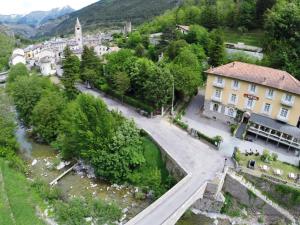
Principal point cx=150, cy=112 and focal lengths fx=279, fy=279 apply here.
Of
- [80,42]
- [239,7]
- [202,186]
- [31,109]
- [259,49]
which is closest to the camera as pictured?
[202,186]

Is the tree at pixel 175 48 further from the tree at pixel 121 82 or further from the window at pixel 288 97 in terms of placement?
the window at pixel 288 97

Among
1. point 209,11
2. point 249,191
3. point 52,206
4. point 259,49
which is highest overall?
point 209,11

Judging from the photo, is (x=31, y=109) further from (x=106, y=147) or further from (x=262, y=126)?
(x=262, y=126)

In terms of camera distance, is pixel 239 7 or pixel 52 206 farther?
pixel 239 7

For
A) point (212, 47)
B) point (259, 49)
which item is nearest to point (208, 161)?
point (212, 47)

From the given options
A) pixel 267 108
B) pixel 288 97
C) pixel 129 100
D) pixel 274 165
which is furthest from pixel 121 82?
pixel 274 165

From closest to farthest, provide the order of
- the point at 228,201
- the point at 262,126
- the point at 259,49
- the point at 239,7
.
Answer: the point at 228,201 < the point at 262,126 < the point at 259,49 < the point at 239,7

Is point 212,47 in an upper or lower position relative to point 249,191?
upper
